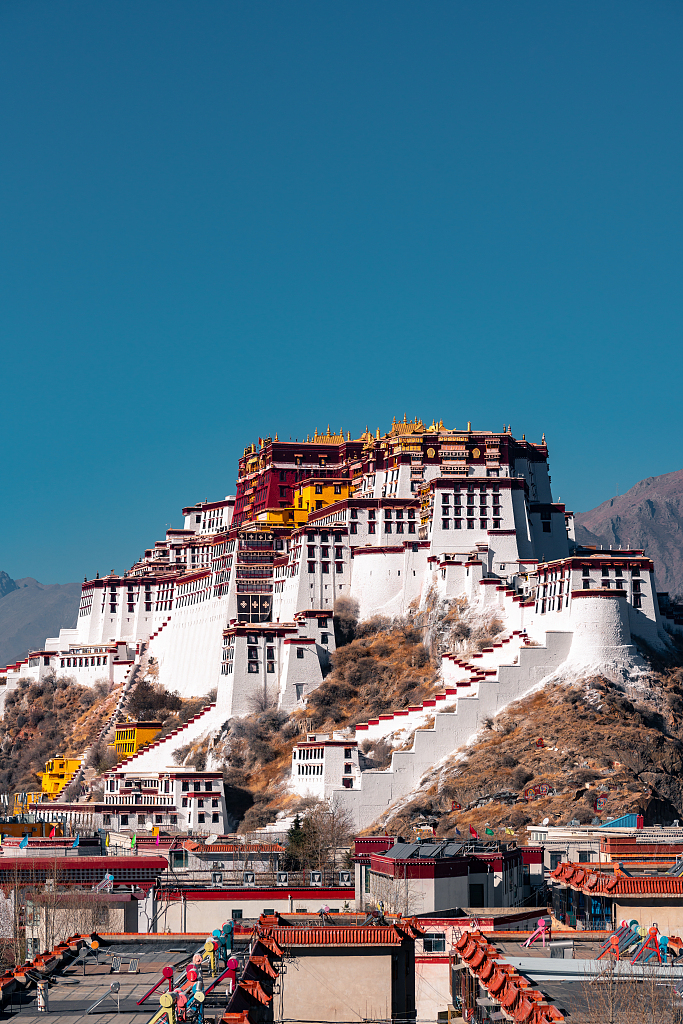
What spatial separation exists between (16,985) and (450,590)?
226ft

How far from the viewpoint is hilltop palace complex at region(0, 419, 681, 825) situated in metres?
82.4

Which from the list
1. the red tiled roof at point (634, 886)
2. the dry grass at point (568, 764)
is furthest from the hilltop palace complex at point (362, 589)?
the red tiled roof at point (634, 886)

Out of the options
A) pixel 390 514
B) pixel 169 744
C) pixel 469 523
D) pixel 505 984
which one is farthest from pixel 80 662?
pixel 505 984

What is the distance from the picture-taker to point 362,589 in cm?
10031

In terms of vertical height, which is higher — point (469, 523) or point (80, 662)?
point (469, 523)

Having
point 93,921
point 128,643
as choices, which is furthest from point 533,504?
point 93,921

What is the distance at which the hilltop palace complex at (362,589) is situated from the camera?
270 ft

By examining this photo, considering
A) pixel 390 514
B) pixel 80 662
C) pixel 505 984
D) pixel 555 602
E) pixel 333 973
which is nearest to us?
pixel 505 984

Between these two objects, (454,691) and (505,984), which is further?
(454,691)

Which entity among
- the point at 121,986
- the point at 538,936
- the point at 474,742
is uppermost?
the point at 474,742

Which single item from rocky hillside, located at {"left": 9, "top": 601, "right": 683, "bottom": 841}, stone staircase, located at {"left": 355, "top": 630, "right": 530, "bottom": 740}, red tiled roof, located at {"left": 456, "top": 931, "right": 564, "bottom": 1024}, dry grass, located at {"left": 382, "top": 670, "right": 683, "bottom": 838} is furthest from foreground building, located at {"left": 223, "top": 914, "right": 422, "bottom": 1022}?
stone staircase, located at {"left": 355, "top": 630, "right": 530, "bottom": 740}

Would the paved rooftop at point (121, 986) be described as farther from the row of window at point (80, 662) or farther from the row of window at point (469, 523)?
the row of window at point (80, 662)

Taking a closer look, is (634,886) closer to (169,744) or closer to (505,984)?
(505,984)

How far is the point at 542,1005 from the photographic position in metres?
22.8
